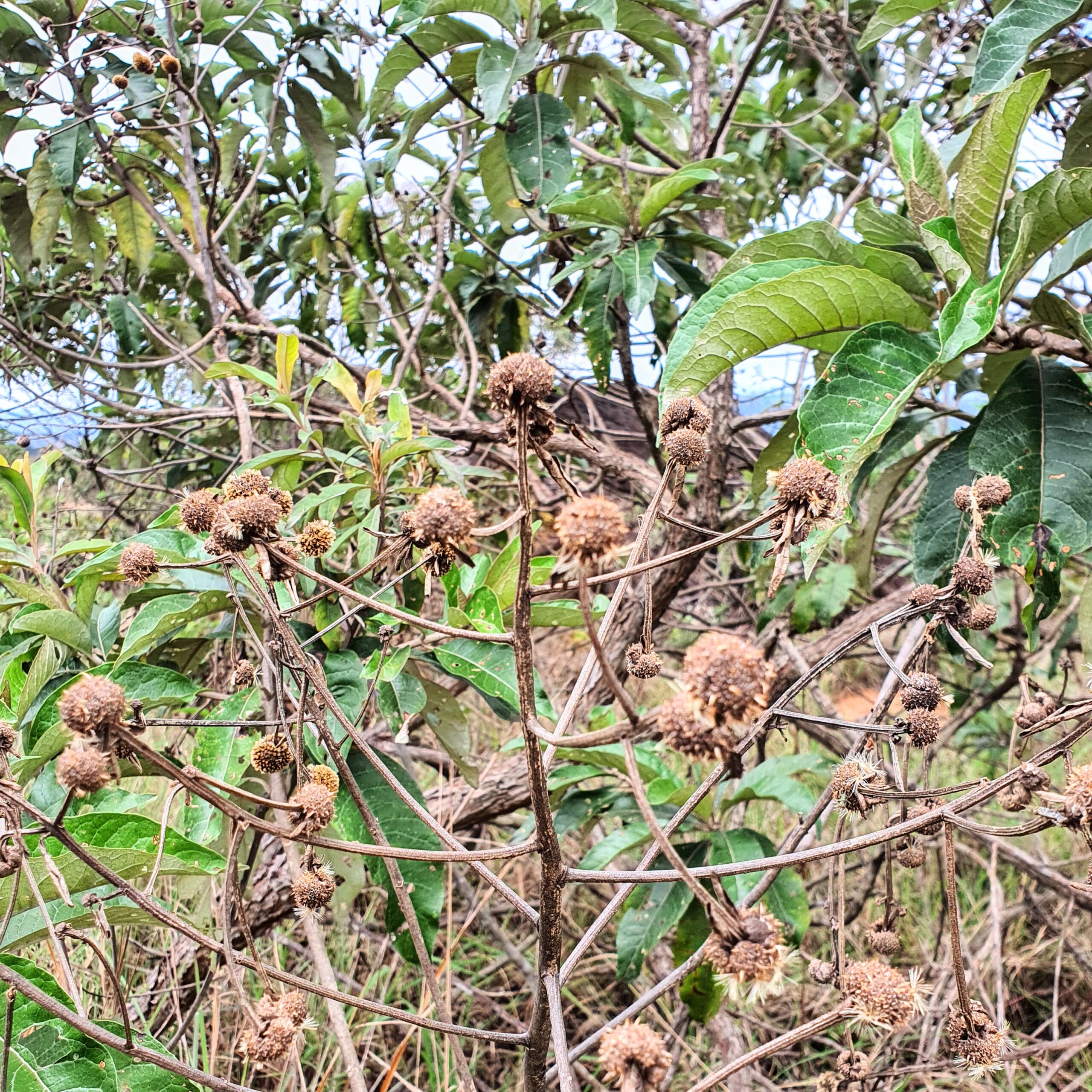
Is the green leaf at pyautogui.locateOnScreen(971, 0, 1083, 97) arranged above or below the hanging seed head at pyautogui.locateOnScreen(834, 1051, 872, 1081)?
above

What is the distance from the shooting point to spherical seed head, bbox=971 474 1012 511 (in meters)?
0.82

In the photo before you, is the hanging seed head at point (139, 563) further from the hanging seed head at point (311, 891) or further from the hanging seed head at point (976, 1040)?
the hanging seed head at point (976, 1040)

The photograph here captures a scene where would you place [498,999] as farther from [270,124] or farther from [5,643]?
[270,124]

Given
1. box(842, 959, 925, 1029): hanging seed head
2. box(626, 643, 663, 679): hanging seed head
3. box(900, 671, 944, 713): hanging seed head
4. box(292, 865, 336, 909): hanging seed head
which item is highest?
box(626, 643, 663, 679): hanging seed head

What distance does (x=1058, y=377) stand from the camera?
1202mm

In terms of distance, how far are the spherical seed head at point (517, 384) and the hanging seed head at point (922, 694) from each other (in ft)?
1.34

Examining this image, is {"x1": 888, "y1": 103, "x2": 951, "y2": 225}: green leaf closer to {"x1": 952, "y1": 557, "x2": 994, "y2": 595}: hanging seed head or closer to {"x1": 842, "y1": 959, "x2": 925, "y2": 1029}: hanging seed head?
{"x1": 952, "y1": 557, "x2": 994, "y2": 595}: hanging seed head

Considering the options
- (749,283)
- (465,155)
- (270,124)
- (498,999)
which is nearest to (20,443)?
(270,124)

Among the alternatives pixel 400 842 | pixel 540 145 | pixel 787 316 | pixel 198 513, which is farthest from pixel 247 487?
pixel 540 145

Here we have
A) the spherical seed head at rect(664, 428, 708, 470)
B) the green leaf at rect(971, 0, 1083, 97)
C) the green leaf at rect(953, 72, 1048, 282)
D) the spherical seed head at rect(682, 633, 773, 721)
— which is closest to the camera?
the spherical seed head at rect(682, 633, 773, 721)

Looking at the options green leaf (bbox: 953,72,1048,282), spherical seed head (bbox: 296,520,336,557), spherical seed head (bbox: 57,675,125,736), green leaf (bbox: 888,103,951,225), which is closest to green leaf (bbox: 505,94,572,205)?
green leaf (bbox: 888,103,951,225)

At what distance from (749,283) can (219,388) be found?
1350 millimetres

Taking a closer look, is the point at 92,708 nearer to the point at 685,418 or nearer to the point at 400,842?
the point at 685,418

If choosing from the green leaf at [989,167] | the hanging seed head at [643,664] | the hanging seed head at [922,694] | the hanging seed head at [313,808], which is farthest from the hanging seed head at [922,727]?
the green leaf at [989,167]
